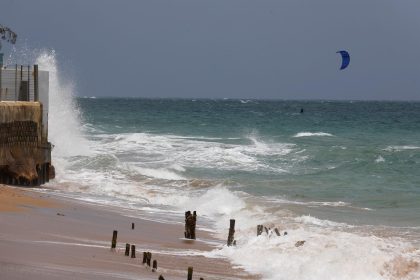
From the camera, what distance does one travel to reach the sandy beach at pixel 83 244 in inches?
422

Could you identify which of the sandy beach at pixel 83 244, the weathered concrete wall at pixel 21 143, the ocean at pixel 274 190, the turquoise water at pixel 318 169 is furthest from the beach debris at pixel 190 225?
the weathered concrete wall at pixel 21 143

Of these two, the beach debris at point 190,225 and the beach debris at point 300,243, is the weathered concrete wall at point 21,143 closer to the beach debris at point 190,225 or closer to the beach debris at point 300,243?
the beach debris at point 190,225

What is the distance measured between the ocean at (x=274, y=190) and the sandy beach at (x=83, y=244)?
738 mm

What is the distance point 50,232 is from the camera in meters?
13.7

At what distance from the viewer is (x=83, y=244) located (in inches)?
512

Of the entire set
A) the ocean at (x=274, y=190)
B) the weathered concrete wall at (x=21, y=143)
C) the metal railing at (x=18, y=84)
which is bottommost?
the ocean at (x=274, y=190)

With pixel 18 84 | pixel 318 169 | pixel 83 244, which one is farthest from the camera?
pixel 318 169

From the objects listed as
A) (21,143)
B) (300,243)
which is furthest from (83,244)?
(21,143)

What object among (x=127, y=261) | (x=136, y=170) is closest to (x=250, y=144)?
(x=136, y=170)

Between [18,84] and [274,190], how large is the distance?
7.55 metres

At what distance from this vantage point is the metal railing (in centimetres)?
2230

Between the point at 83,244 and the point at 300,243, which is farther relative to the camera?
the point at 300,243

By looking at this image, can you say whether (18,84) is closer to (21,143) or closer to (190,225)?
(21,143)

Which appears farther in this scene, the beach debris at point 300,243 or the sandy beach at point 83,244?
the beach debris at point 300,243
